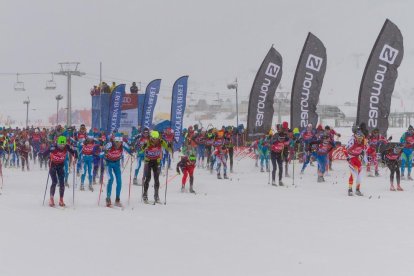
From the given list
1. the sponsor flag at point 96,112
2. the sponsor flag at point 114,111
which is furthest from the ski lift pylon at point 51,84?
the sponsor flag at point 114,111

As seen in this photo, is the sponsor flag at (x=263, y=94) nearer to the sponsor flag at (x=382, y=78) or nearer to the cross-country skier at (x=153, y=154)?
the sponsor flag at (x=382, y=78)

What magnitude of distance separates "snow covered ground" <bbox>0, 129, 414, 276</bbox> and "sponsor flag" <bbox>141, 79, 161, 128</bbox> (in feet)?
49.1

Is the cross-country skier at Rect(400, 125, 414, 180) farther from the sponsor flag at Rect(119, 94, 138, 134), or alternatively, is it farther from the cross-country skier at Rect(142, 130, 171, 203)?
the sponsor flag at Rect(119, 94, 138, 134)

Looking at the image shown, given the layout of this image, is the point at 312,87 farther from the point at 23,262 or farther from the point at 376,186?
the point at 23,262

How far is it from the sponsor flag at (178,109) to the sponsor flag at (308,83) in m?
5.12

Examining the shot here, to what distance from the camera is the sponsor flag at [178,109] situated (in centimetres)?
2414

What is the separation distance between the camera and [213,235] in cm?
868

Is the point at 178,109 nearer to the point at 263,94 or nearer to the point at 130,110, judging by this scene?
the point at 263,94

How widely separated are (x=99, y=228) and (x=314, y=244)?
11.9ft

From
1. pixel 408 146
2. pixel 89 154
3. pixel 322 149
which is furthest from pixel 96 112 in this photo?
pixel 408 146

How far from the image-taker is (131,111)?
34531 mm

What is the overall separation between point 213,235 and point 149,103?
21.0 metres

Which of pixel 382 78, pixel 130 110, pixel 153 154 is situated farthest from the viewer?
Result: pixel 130 110

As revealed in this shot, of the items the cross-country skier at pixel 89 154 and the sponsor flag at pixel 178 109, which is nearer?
the cross-country skier at pixel 89 154
